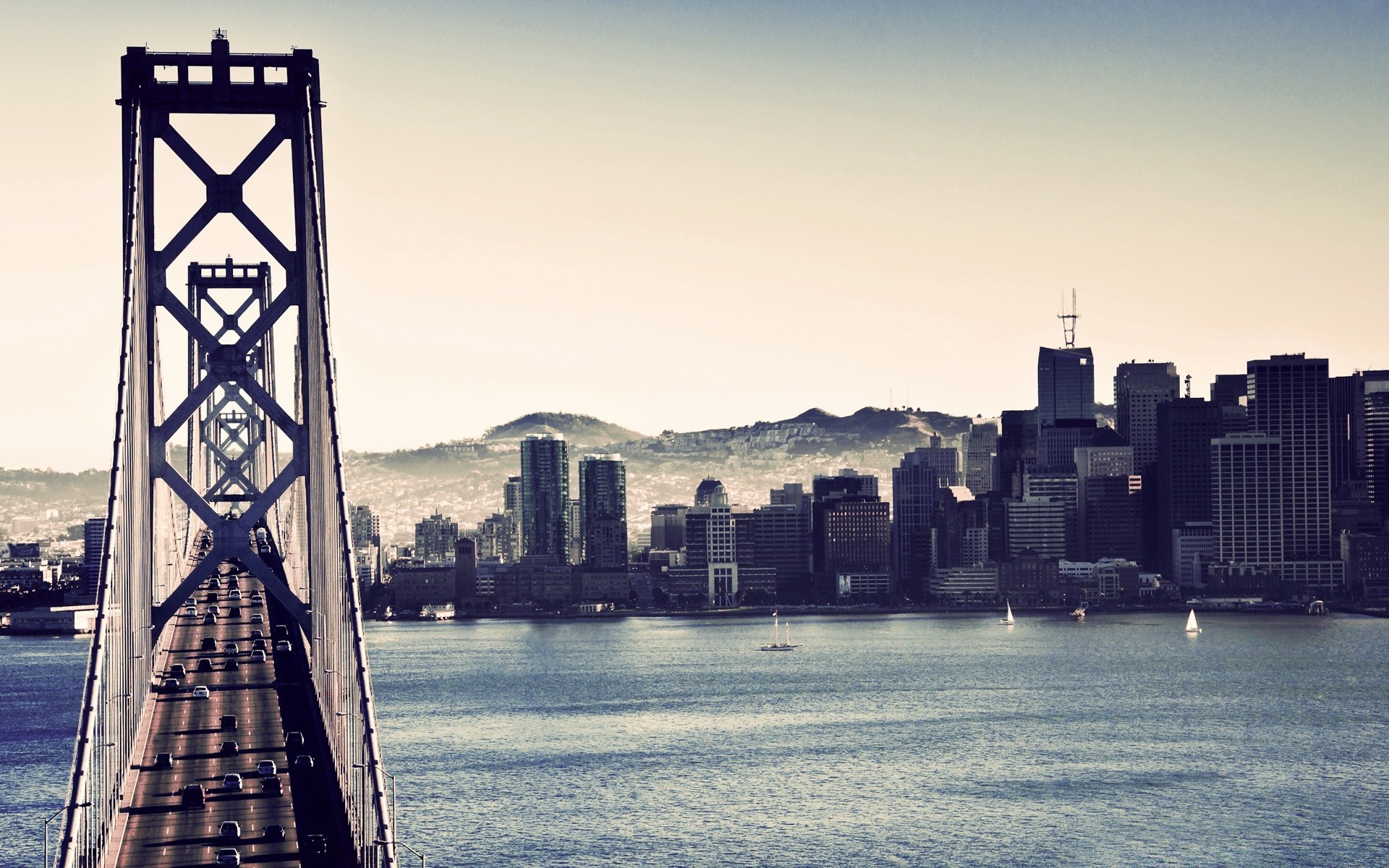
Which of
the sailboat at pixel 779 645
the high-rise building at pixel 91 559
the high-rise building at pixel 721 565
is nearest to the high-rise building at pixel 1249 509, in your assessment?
the high-rise building at pixel 721 565

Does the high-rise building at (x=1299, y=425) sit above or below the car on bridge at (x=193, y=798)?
above

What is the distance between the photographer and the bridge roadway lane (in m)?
23.9

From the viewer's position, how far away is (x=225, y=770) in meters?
27.8

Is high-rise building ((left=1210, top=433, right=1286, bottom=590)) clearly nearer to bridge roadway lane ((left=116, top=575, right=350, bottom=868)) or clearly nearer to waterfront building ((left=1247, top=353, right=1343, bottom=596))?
waterfront building ((left=1247, top=353, right=1343, bottom=596))

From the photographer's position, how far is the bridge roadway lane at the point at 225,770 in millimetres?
23922

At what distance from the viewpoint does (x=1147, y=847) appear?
160 ft

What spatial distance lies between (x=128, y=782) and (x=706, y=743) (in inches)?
1712

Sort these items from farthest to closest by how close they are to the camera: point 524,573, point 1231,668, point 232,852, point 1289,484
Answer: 1. point 1289,484
2. point 524,573
3. point 1231,668
4. point 232,852

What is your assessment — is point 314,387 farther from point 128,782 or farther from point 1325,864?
point 1325,864

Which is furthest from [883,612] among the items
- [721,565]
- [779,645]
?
[779,645]

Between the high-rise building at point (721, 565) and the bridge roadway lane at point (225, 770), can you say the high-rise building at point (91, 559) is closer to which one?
the high-rise building at point (721, 565)

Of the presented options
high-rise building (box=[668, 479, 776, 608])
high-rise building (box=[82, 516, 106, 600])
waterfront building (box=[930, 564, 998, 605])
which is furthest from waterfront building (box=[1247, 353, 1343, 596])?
high-rise building (box=[82, 516, 106, 600])

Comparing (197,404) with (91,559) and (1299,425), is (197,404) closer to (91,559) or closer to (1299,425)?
(91,559)

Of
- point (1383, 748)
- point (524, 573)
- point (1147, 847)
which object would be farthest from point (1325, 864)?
point (524, 573)
